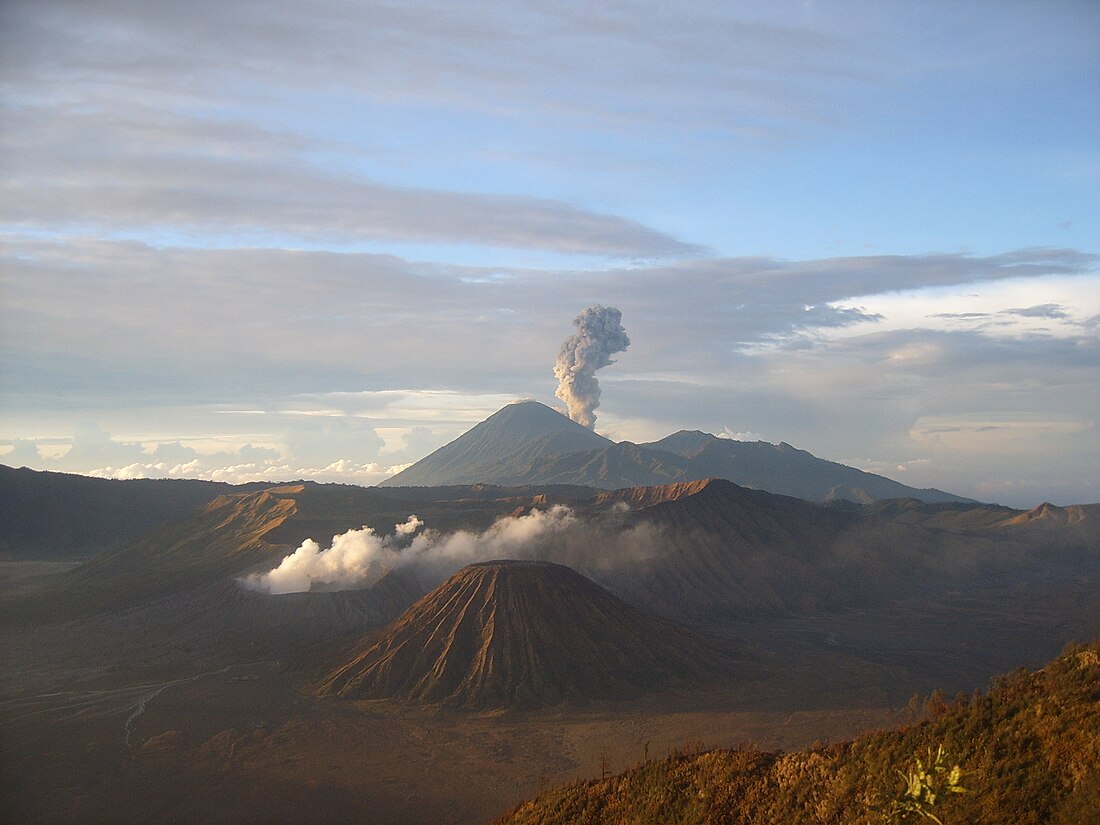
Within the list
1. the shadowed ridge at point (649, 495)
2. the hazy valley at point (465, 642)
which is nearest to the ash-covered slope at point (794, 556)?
the shadowed ridge at point (649, 495)

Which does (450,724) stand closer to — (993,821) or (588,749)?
(588,749)

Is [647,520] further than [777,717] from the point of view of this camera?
Yes

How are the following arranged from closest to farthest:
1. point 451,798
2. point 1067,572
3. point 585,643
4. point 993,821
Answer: point 993,821 → point 451,798 → point 585,643 → point 1067,572

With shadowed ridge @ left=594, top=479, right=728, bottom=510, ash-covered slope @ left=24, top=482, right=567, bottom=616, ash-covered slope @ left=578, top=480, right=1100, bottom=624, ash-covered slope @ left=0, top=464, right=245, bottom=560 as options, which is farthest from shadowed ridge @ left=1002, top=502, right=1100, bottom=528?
ash-covered slope @ left=0, top=464, right=245, bottom=560

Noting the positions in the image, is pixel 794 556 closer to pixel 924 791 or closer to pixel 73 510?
pixel 924 791

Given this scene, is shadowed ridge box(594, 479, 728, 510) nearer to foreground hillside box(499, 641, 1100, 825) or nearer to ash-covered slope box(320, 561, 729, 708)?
ash-covered slope box(320, 561, 729, 708)

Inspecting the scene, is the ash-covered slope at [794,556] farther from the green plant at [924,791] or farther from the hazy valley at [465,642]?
the green plant at [924,791]

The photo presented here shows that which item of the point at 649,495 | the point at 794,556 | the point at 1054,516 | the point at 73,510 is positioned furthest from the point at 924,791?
the point at 73,510

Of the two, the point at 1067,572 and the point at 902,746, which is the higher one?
the point at 902,746

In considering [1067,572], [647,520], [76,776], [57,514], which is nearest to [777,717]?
[76,776]
